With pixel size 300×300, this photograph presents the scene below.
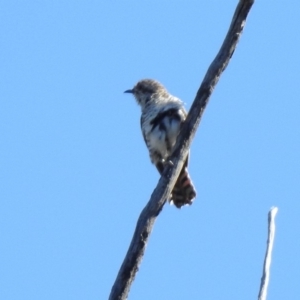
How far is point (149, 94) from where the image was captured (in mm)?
9477

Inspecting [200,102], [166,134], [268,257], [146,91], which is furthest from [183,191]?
[268,257]

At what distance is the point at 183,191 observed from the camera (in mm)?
8273

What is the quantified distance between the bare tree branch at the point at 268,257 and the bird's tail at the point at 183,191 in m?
3.69

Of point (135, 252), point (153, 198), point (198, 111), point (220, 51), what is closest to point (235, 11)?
point (220, 51)

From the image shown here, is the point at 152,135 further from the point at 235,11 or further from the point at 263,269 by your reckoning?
the point at 263,269

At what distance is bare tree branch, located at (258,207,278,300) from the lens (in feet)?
13.7

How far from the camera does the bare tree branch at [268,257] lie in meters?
4.18

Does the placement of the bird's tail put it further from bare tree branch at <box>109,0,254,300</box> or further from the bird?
bare tree branch at <box>109,0,254,300</box>

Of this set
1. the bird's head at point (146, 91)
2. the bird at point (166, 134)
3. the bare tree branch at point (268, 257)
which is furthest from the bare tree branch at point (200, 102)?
the bird's head at point (146, 91)

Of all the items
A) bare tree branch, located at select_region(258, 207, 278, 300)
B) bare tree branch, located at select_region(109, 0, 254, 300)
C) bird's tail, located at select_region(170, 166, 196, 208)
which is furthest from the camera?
bird's tail, located at select_region(170, 166, 196, 208)

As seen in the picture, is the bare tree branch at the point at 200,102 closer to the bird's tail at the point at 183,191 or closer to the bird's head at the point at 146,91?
the bird's tail at the point at 183,191

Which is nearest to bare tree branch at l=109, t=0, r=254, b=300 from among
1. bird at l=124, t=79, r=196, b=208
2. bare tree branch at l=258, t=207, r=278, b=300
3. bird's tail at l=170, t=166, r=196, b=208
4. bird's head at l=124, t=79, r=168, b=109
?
bare tree branch at l=258, t=207, r=278, b=300

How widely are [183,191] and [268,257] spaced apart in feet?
13.0

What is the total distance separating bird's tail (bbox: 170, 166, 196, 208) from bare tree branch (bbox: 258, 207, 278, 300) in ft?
12.1
